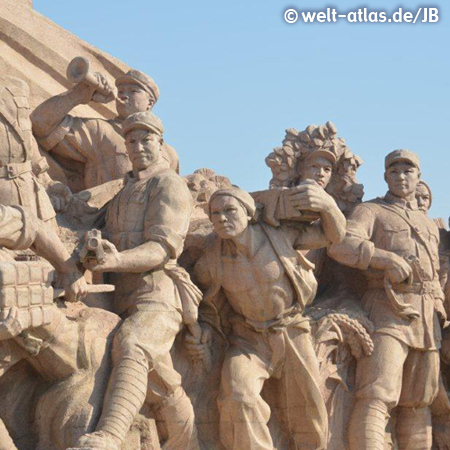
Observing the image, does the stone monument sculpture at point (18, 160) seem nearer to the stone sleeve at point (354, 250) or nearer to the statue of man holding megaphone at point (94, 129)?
the statue of man holding megaphone at point (94, 129)

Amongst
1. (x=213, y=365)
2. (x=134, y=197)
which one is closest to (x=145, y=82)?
(x=134, y=197)

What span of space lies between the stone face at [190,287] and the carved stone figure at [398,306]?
2 centimetres

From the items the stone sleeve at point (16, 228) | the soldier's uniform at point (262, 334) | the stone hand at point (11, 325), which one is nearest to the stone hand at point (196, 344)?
the soldier's uniform at point (262, 334)

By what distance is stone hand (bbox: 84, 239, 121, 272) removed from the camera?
9758 millimetres

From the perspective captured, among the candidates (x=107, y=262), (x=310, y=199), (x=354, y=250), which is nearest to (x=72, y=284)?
(x=107, y=262)

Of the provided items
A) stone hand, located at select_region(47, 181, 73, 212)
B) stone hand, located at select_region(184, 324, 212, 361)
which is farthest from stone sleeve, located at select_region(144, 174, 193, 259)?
stone hand, located at select_region(47, 181, 73, 212)

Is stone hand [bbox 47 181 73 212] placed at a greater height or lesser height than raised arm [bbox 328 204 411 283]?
greater

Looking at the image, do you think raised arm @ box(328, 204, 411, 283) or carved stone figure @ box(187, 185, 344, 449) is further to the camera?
raised arm @ box(328, 204, 411, 283)

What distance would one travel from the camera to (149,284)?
10.3 metres

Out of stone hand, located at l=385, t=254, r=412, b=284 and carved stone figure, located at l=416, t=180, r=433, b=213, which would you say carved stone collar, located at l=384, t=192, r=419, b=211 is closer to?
carved stone figure, located at l=416, t=180, r=433, b=213

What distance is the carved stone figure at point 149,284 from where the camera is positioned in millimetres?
9812

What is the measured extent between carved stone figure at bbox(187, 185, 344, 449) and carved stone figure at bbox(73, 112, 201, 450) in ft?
1.09

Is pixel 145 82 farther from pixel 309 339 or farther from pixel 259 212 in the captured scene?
Answer: pixel 309 339

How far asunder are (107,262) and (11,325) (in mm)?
887
